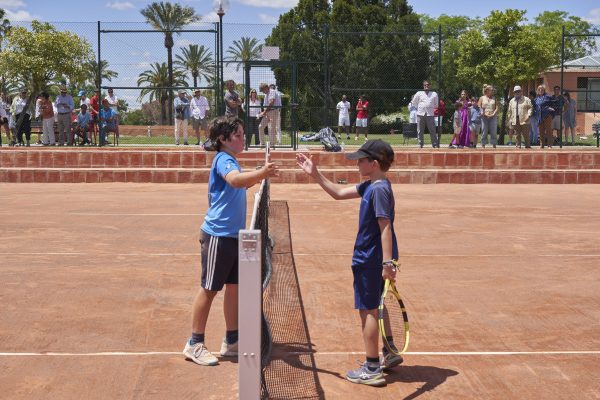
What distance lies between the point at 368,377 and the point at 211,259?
1188 millimetres

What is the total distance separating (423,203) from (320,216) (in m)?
A: 2.53

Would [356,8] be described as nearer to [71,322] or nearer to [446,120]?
[446,120]

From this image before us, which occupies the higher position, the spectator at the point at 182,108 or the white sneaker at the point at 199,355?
the spectator at the point at 182,108

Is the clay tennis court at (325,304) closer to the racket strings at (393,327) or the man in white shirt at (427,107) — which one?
the racket strings at (393,327)

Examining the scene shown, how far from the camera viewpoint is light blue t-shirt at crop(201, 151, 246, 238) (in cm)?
544

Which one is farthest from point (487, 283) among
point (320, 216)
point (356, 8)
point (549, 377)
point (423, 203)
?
point (356, 8)

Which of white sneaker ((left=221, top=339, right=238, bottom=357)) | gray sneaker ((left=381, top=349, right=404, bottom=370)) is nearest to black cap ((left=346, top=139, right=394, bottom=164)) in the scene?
gray sneaker ((left=381, top=349, right=404, bottom=370))

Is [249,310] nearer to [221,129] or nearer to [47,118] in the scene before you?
[221,129]

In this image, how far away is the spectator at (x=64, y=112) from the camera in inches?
947

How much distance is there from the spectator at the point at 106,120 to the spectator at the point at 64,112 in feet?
3.48

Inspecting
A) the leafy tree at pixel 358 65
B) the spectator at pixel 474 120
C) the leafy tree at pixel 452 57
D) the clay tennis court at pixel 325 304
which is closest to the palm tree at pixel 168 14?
the leafy tree at pixel 452 57

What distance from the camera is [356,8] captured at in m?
59.5

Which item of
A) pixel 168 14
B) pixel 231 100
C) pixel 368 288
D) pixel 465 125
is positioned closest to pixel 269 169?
pixel 368 288

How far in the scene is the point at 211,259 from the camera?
5.43 metres
